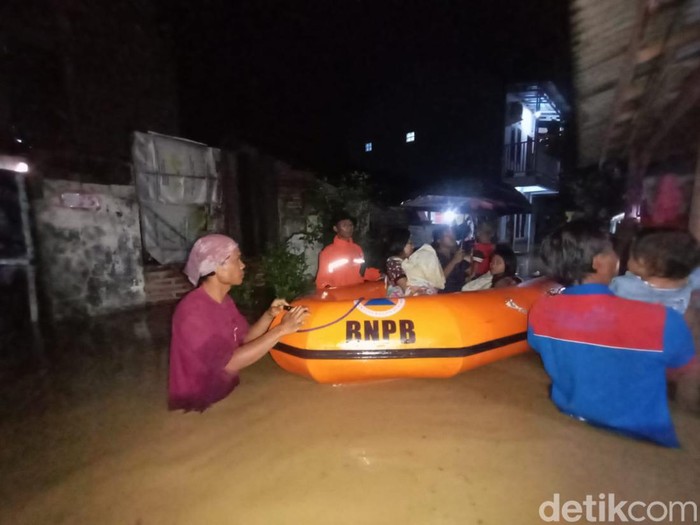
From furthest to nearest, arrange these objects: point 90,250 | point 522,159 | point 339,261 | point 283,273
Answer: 1. point 522,159
2. point 283,273
3. point 90,250
4. point 339,261

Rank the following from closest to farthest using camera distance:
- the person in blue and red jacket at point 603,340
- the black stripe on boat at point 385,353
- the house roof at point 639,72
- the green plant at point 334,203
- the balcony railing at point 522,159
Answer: the person in blue and red jacket at point 603,340, the house roof at point 639,72, the black stripe on boat at point 385,353, the green plant at point 334,203, the balcony railing at point 522,159

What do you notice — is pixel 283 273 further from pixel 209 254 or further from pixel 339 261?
pixel 209 254

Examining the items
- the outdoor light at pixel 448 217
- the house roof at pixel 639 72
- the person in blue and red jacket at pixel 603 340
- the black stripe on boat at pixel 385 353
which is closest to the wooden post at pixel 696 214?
the person in blue and red jacket at pixel 603 340

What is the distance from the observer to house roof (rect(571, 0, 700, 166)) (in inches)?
102

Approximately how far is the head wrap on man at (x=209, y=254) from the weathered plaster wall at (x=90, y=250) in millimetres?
4812

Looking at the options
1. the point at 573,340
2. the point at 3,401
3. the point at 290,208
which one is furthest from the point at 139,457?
the point at 290,208

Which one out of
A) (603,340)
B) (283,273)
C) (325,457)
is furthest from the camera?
(283,273)

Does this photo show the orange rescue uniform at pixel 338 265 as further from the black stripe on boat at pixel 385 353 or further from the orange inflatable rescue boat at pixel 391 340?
the black stripe on boat at pixel 385 353

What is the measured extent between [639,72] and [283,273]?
5.58 meters

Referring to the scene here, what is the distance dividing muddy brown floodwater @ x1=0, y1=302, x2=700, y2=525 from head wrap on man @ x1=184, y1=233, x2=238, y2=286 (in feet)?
3.82

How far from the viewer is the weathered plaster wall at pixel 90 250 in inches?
242

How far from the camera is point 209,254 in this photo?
2.70m

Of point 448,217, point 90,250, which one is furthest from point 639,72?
point 448,217

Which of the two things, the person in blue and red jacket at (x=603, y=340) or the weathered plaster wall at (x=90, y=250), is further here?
the weathered plaster wall at (x=90, y=250)
